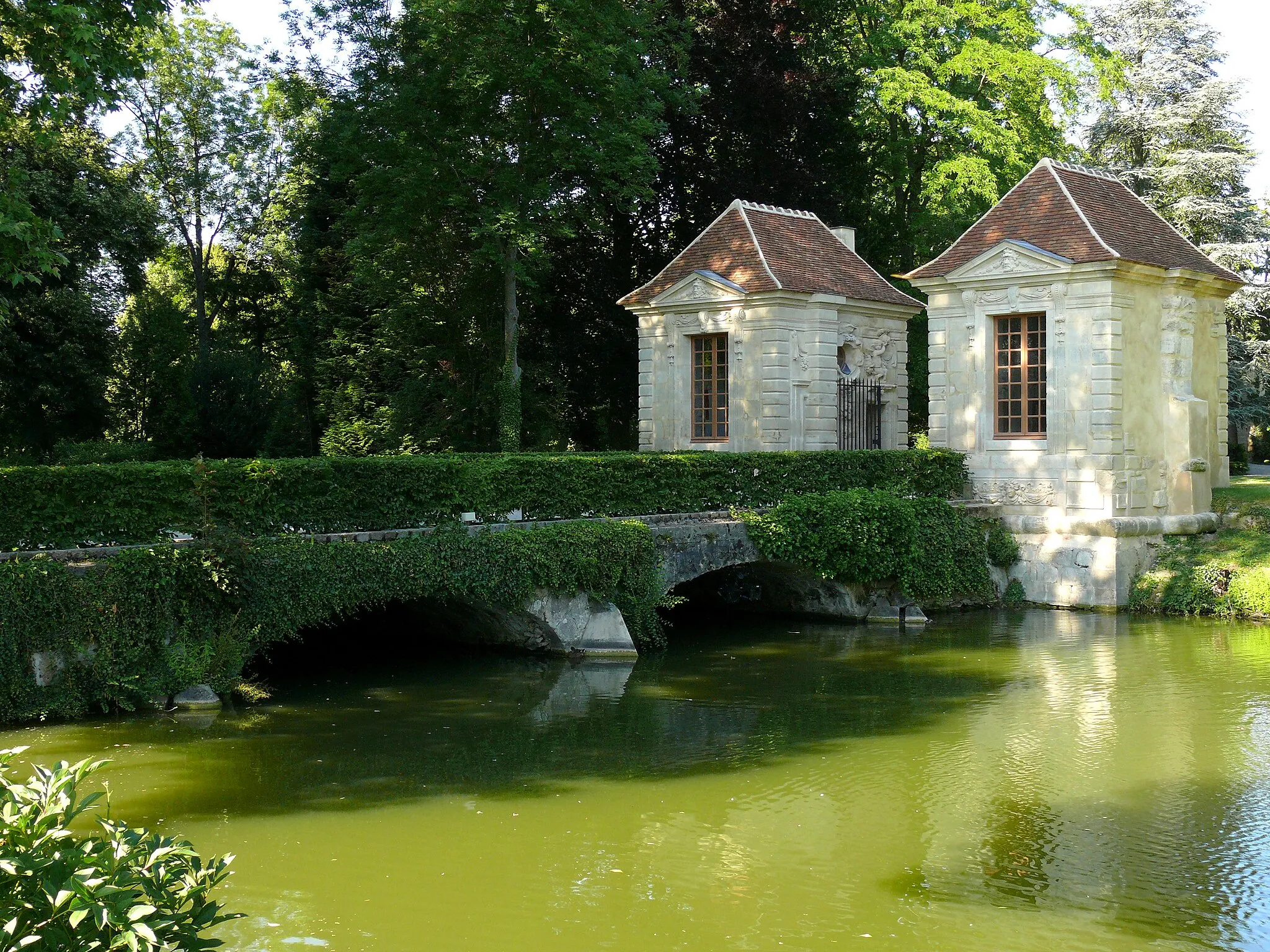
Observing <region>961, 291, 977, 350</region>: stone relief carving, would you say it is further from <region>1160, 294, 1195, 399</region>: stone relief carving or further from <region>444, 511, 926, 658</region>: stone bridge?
<region>444, 511, 926, 658</region>: stone bridge

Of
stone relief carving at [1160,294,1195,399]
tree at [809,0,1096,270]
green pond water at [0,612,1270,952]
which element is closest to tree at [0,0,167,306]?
green pond water at [0,612,1270,952]

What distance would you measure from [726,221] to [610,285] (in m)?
5.99

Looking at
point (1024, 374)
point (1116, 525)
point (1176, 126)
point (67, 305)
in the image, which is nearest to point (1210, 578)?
point (1116, 525)

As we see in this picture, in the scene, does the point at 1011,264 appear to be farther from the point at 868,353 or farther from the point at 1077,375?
the point at 868,353

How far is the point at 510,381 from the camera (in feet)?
89.0

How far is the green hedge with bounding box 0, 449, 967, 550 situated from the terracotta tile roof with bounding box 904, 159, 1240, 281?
4.85 m

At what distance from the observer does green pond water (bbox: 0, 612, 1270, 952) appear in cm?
793

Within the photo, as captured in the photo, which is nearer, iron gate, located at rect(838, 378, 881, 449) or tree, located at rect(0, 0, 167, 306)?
tree, located at rect(0, 0, 167, 306)

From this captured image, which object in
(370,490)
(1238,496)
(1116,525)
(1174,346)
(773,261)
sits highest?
(773,261)

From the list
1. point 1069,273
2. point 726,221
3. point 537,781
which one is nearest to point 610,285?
point 726,221

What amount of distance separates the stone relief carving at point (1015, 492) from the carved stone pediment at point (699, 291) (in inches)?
226

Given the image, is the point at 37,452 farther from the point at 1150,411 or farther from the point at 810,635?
the point at 1150,411

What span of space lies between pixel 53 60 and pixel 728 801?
12.3 metres

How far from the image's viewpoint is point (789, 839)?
31.1 ft
